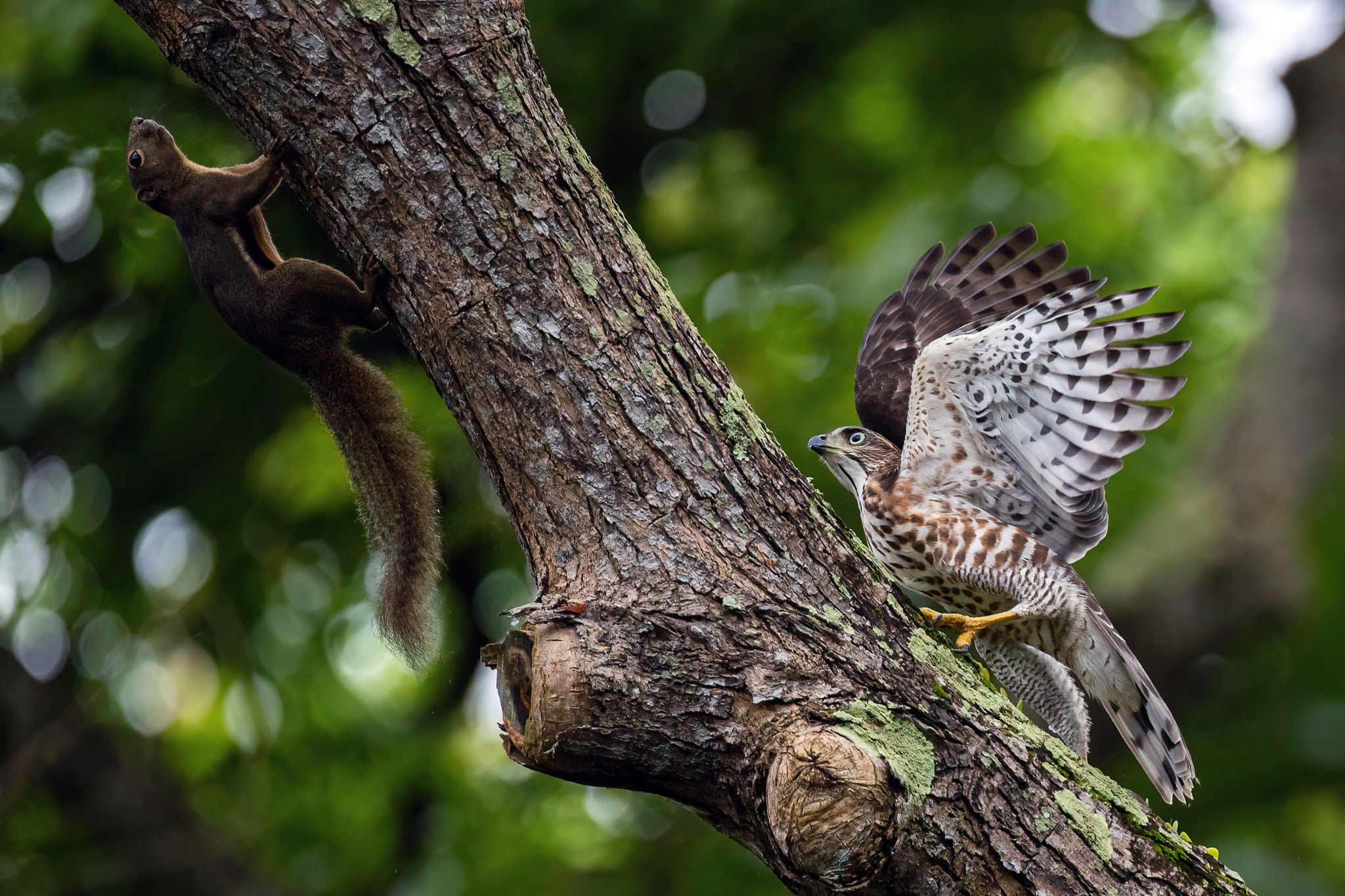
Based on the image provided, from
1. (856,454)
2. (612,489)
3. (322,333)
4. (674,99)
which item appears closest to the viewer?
(612,489)

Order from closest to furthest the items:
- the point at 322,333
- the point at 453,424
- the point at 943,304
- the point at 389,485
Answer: the point at 322,333, the point at 389,485, the point at 943,304, the point at 453,424

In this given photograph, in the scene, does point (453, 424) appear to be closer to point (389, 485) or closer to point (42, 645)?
point (389, 485)

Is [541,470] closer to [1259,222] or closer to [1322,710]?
[1322,710]

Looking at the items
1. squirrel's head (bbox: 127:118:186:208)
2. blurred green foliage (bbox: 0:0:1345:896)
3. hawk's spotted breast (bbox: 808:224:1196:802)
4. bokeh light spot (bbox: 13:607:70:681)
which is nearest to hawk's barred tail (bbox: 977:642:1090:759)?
hawk's spotted breast (bbox: 808:224:1196:802)

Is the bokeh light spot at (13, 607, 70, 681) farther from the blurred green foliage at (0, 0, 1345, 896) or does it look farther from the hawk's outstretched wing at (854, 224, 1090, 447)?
the hawk's outstretched wing at (854, 224, 1090, 447)

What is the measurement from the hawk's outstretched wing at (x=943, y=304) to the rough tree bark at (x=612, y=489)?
1384mm

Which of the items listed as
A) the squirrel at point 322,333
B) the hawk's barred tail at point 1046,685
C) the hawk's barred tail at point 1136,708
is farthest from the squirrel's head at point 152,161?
the hawk's barred tail at point 1136,708

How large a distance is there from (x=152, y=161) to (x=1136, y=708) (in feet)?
9.92

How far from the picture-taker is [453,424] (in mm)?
4480

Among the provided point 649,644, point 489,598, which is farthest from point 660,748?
point 489,598

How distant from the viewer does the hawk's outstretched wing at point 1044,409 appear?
9.89ft

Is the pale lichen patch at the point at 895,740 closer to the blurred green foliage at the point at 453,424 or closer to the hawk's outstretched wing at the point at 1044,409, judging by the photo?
the hawk's outstretched wing at the point at 1044,409

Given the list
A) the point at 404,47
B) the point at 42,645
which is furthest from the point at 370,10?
the point at 42,645

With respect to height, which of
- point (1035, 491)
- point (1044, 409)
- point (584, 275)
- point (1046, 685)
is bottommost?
point (1046, 685)
